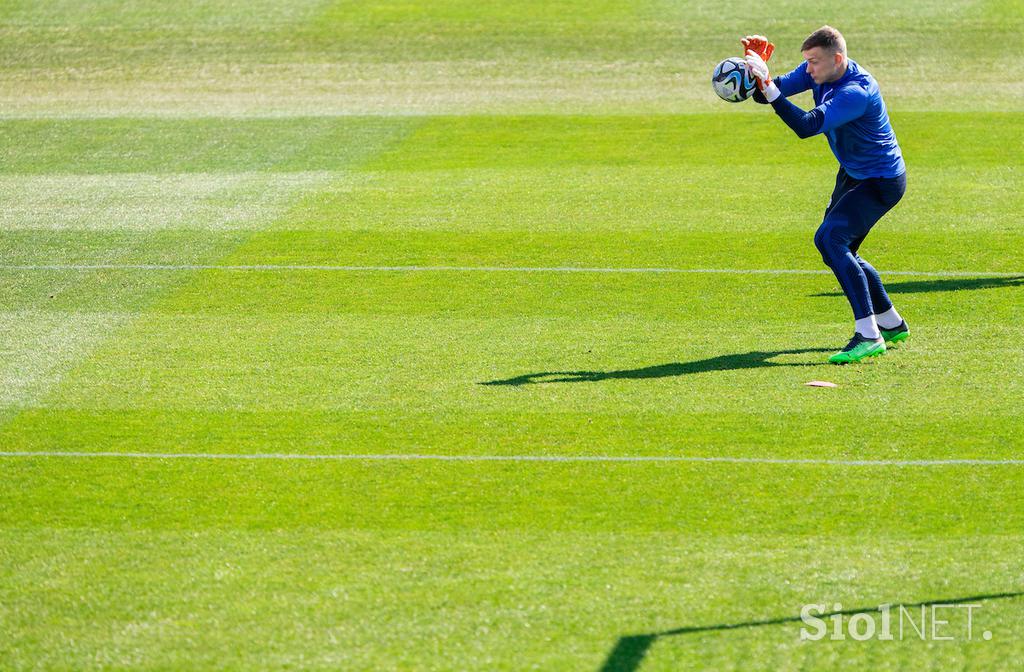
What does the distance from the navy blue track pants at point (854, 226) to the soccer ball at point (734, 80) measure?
3.64 ft

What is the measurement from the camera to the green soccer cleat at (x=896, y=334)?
9773 mm

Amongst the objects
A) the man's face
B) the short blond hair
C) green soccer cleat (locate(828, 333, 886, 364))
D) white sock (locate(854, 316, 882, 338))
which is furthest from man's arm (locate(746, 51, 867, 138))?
green soccer cleat (locate(828, 333, 886, 364))

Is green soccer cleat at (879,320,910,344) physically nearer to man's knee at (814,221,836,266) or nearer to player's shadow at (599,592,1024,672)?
man's knee at (814,221,836,266)

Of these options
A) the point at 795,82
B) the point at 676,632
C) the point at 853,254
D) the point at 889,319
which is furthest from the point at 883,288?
the point at 676,632

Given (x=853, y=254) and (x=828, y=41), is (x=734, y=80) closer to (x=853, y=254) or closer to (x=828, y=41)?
(x=828, y=41)

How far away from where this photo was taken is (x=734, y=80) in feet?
30.1

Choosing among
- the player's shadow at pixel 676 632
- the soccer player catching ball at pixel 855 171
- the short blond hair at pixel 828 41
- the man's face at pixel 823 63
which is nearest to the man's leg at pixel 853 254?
the soccer player catching ball at pixel 855 171

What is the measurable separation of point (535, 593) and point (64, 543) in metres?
2.47

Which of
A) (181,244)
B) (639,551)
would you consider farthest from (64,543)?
(181,244)

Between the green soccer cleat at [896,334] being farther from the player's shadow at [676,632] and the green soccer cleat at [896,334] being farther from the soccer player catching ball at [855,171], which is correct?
the player's shadow at [676,632]

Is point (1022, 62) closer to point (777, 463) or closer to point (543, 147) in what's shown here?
point (543, 147)

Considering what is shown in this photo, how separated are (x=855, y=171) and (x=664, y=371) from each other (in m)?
2.01

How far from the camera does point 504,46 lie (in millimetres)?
22203

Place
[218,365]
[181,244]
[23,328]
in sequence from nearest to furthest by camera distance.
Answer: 1. [218,365]
2. [23,328]
3. [181,244]
